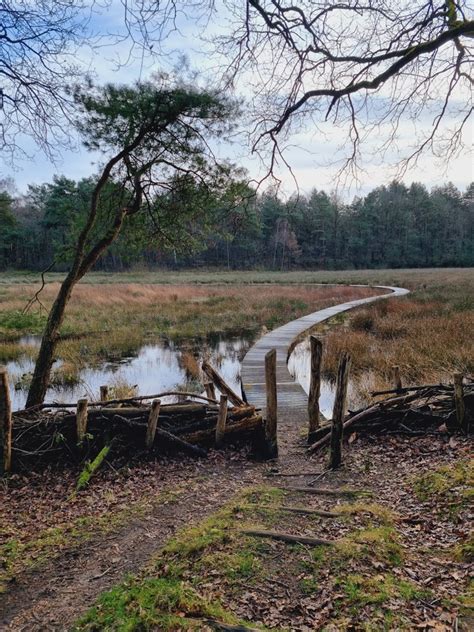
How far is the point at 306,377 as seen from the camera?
1329 cm

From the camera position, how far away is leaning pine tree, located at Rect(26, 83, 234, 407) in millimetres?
7812

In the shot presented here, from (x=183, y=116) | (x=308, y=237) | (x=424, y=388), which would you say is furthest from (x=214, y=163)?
(x=308, y=237)

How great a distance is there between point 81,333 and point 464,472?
56.7 ft

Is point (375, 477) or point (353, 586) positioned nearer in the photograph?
point (353, 586)

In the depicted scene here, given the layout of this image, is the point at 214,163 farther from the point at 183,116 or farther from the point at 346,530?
the point at 346,530

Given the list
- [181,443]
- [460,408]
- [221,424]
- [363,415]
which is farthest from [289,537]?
[460,408]

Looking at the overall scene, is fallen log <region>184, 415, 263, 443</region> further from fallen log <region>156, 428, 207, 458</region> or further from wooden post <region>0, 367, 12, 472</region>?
wooden post <region>0, 367, 12, 472</region>

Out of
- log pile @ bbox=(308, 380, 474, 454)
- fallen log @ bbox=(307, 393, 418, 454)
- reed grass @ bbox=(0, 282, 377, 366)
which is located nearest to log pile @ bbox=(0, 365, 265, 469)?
fallen log @ bbox=(307, 393, 418, 454)

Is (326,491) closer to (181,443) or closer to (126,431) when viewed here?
(181,443)

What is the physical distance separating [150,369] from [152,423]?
787 centimetres

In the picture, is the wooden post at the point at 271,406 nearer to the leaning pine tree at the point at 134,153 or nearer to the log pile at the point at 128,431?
the log pile at the point at 128,431

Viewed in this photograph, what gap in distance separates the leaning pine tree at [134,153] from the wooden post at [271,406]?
4056 mm

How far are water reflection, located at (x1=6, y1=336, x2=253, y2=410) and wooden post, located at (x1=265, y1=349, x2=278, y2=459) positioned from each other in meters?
5.65

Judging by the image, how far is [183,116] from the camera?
8.20m
